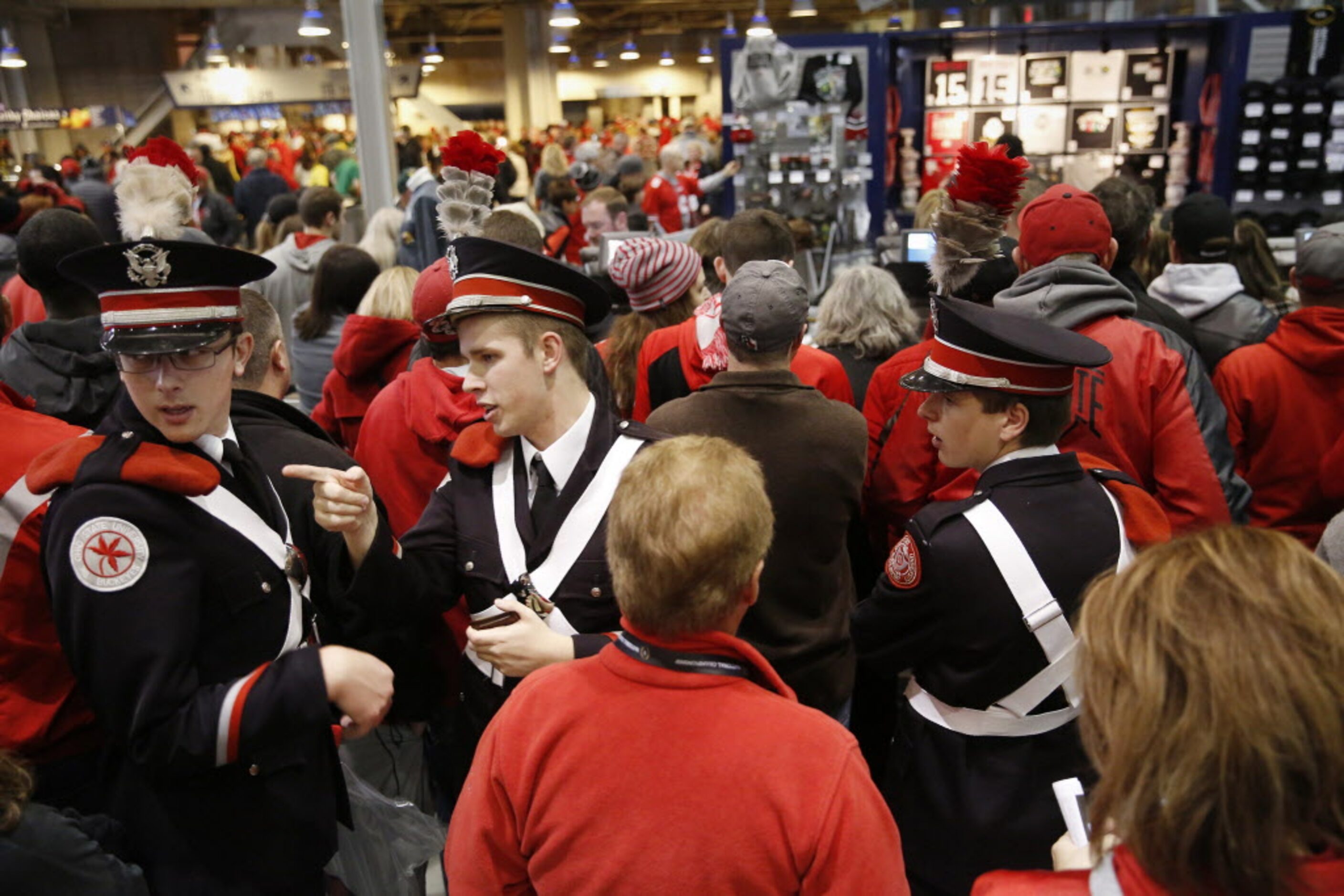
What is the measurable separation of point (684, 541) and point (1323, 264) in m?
2.44

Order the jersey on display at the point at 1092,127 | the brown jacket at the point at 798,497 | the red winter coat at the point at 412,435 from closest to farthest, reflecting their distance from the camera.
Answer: the brown jacket at the point at 798,497 → the red winter coat at the point at 412,435 → the jersey on display at the point at 1092,127

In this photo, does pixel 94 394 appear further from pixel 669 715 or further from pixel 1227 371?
pixel 1227 371

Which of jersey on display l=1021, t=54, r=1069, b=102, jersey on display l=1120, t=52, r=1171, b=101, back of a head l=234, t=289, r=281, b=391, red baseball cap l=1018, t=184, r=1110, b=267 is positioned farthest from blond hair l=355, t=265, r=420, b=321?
jersey on display l=1120, t=52, r=1171, b=101

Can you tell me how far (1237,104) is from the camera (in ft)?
27.9

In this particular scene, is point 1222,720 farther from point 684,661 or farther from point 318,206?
point 318,206

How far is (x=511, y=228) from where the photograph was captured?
11.7 feet

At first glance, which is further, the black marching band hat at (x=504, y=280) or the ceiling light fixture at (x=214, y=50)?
the ceiling light fixture at (x=214, y=50)

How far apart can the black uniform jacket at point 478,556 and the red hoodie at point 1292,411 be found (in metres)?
1.91

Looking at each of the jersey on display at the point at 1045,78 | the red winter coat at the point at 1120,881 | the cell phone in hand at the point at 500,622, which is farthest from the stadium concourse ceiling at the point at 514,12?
the red winter coat at the point at 1120,881

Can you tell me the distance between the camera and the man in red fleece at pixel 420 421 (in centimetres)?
264

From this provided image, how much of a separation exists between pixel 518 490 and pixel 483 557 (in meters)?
0.15

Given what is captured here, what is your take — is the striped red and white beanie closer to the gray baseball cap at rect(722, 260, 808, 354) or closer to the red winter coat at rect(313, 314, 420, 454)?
the red winter coat at rect(313, 314, 420, 454)

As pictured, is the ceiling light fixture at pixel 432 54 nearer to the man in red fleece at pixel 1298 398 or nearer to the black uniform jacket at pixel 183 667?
the man in red fleece at pixel 1298 398

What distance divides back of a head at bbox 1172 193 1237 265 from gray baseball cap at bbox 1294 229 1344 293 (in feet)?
2.63
